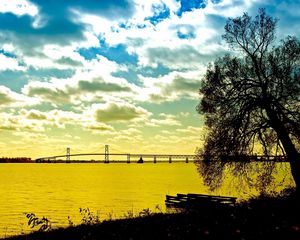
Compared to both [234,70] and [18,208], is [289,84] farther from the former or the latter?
[18,208]

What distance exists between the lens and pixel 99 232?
15.3 metres

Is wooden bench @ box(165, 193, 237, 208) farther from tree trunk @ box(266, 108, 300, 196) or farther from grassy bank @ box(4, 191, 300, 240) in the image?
grassy bank @ box(4, 191, 300, 240)

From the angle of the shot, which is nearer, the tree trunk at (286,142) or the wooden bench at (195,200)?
the tree trunk at (286,142)

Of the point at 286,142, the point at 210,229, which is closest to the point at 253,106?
the point at 286,142

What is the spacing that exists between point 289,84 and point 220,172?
850cm

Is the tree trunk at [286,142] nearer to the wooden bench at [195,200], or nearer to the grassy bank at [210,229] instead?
the wooden bench at [195,200]

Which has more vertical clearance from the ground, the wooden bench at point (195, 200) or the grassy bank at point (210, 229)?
the grassy bank at point (210, 229)

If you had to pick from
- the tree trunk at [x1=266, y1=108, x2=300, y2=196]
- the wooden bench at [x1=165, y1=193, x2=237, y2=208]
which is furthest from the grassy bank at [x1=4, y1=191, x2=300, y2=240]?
the wooden bench at [x1=165, y1=193, x2=237, y2=208]

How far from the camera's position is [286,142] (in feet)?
96.8

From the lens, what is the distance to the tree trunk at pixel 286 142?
29.1 meters

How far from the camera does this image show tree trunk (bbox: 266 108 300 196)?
2909 centimetres

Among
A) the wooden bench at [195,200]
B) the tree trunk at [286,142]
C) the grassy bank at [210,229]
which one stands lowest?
the wooden bench at [195,200]

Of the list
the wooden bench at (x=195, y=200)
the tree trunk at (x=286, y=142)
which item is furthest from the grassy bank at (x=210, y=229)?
the wooden bench at (x=195, y=200)

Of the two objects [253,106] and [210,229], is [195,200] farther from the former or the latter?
[210,229]
